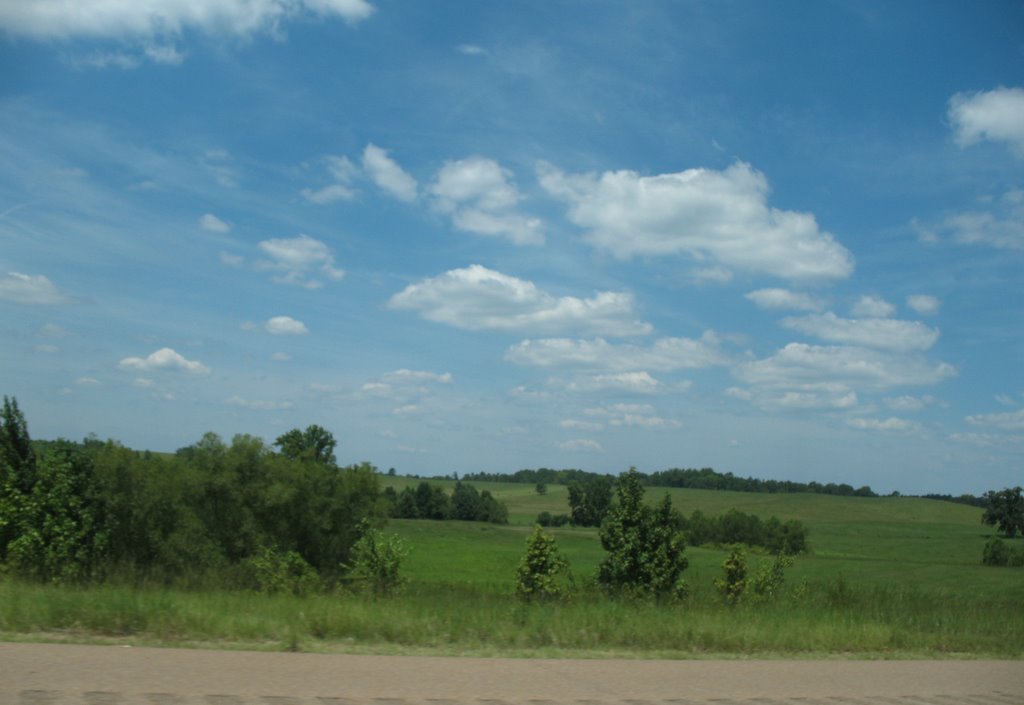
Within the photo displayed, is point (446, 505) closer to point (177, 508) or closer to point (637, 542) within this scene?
point (177, 508)

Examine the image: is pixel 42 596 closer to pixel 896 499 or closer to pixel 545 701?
pixel 545 701

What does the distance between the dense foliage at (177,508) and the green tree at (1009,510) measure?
97.5m

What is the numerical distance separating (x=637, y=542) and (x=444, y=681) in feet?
108

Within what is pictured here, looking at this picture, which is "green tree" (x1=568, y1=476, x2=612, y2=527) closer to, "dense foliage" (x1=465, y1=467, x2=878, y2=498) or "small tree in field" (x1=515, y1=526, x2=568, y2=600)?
"dense foliage" (x1=465, y1=467, x2=878, y2=498)

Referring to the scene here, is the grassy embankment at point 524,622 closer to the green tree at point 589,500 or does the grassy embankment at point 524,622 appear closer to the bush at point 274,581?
the bush at point 274,581

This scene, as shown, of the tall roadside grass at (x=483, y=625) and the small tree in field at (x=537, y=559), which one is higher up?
the tall roadside grass at (x=483, y=625)

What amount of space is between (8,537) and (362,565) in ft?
41.9

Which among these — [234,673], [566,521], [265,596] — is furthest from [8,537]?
[566,521]

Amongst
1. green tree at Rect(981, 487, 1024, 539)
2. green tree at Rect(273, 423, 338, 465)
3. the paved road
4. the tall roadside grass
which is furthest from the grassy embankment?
green tree at Rect(981, 487, 1024, 539)

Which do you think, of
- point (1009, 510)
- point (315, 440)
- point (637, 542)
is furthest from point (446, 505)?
point (637, 542)

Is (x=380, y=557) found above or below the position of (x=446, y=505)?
above

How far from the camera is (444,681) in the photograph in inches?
273

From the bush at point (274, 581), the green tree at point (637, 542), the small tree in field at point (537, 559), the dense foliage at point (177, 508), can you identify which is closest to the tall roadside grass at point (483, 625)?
the bush at point (274, 581)

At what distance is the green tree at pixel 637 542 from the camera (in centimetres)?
3844
